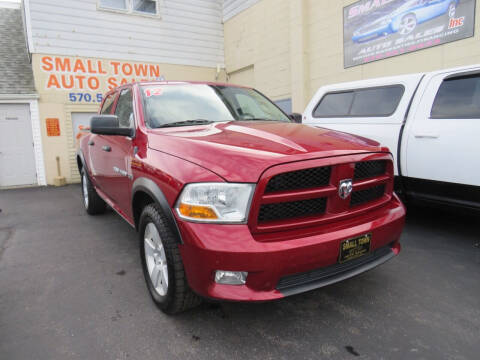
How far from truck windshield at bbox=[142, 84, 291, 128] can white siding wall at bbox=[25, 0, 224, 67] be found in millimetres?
8123

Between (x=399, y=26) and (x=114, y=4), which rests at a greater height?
(x=114, y=4)

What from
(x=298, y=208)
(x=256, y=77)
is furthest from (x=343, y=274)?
(x=256, y=77)

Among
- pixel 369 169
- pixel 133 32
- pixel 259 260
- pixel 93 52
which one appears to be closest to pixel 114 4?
pixel 133 32

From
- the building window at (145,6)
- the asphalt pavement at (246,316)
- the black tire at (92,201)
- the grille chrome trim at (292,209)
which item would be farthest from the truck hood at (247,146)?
the building window at (145,6)

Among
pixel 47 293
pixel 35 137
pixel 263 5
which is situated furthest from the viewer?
pixel 263 5

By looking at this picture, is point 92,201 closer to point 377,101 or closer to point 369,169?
point 369,169

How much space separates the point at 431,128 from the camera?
12.0 ft

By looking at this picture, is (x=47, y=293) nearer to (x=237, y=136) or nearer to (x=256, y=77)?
(x=237, y=136)

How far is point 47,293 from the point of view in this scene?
283cm

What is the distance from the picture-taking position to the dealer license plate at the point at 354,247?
2.01 meters

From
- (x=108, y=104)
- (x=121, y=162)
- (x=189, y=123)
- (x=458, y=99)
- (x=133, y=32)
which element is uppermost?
(x=133, y=32)

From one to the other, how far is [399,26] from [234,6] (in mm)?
6454

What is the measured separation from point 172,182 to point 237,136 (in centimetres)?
58

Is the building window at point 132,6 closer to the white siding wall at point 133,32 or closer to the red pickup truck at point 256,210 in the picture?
the white siding wall at point 133,32
